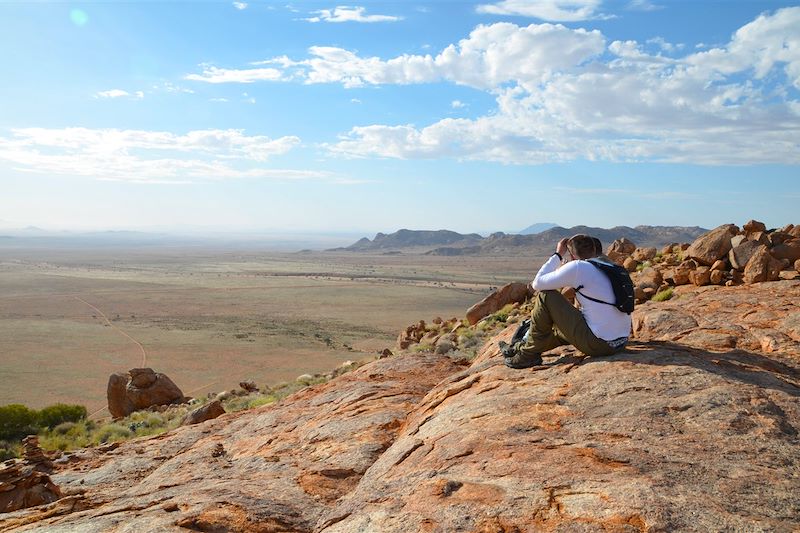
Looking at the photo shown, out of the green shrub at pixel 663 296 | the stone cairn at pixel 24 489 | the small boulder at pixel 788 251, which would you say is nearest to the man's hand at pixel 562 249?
the green shrub at pixel 663 296

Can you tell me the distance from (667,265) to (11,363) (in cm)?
3765

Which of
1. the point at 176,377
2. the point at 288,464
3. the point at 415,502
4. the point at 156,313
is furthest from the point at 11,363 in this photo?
the point at 415,502

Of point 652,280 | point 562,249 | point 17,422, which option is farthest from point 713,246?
point 17,422

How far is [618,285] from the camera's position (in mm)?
6848

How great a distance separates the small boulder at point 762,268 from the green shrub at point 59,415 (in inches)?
864

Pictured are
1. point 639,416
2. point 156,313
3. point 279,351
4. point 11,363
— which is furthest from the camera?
point 156,313

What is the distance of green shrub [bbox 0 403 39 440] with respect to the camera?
63.9ft

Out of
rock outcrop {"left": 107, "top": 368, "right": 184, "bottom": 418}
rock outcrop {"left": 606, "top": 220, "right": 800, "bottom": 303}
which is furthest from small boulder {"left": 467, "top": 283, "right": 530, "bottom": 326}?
rock outcrop {"left": 107, "top": 368, "right": 184, "bottom": 418}

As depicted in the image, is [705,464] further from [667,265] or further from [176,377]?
[176,377]

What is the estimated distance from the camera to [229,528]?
16.9 feet

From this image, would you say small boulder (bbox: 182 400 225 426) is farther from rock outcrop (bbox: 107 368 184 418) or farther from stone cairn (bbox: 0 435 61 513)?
rock outcrop (bbox: 107 368 184 418)

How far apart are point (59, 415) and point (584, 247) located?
21451 millimetres

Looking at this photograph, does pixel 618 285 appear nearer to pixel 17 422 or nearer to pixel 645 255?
pixel 645 255

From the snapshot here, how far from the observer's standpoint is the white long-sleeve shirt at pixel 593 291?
22.4ft
